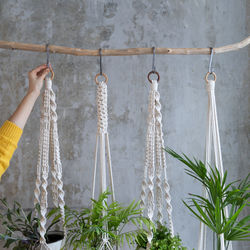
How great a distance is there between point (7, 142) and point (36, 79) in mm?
356

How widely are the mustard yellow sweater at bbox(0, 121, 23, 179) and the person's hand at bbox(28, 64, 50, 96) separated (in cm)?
21

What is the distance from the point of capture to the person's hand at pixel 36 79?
4.51 ft

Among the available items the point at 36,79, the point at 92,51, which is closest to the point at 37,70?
the point at 36,79

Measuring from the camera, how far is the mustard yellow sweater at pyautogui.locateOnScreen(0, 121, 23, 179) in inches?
48.0

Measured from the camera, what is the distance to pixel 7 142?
124 cm

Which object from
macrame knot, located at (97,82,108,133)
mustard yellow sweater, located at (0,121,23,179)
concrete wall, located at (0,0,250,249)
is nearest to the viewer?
mustard yellow sweater, located at (0,121,23,179)

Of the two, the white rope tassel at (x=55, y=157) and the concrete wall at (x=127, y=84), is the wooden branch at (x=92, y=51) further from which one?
the concrete wall at (x=127, y=84)

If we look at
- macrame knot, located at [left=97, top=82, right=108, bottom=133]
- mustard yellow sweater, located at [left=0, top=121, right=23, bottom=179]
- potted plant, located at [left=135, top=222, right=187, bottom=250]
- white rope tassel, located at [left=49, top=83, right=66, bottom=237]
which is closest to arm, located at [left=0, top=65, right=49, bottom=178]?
mustard yellow sweater, located at [left=0, top=121, right=23, bottom=179]

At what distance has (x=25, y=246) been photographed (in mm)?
1497

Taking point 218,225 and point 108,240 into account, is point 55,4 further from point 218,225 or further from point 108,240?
point 218,225

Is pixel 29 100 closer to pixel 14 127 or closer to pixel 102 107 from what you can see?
pixel 14 127

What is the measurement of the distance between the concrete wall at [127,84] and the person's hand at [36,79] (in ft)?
1.93

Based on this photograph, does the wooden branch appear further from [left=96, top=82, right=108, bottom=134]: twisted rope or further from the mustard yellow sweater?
the mustard yellow sweater

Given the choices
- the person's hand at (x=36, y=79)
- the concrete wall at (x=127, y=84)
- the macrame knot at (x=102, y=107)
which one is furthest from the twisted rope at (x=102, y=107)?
the concrete wall at (x=127, y=84)
